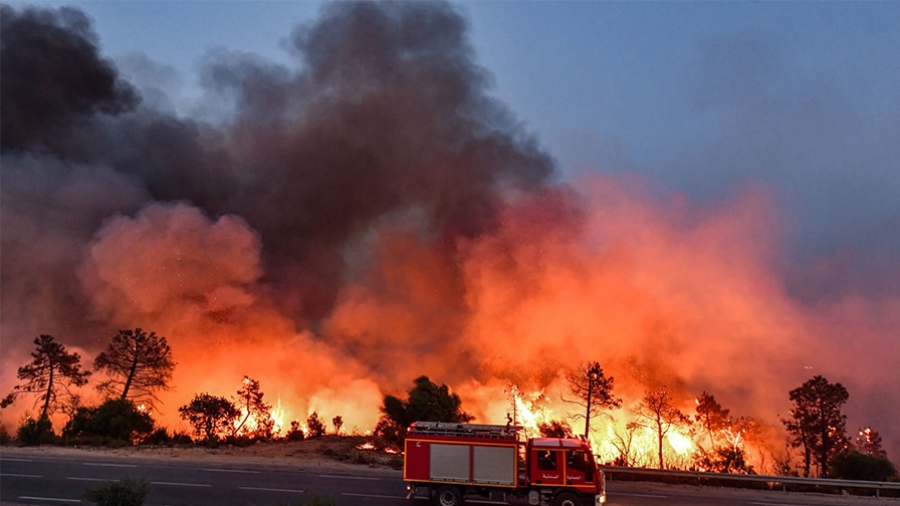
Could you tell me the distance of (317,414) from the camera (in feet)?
121

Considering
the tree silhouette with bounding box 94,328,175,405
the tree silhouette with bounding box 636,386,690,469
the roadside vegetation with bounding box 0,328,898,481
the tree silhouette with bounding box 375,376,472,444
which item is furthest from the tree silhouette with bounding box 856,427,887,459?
the tree silhouette with bounding box 94,328,175,405

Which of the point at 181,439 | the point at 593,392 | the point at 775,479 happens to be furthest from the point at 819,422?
the point at 181,439

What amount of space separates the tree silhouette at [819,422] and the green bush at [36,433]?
124 feet

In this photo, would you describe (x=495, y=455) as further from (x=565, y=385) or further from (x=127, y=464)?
(x=565, y=385)

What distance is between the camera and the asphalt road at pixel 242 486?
1747cm

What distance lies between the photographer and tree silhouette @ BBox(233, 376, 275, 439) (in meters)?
32.8

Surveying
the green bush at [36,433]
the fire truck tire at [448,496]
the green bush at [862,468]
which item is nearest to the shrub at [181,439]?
the green bush at [36,433]

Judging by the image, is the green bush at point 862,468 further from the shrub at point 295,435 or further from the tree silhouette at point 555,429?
the shrub at point 295,435

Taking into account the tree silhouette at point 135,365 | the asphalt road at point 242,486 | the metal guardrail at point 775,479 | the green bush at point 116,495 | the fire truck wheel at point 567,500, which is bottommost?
the asphalt road at point 242,486

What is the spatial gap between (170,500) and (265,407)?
17.6 meters

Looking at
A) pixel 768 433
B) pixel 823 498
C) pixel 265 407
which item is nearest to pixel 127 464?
pixel 265 407

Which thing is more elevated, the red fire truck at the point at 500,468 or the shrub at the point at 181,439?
the red fire truck at the point at 500,468

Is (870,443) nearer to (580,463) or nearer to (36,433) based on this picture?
(580,463)

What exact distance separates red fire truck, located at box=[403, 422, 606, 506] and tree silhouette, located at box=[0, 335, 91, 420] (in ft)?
87.6
